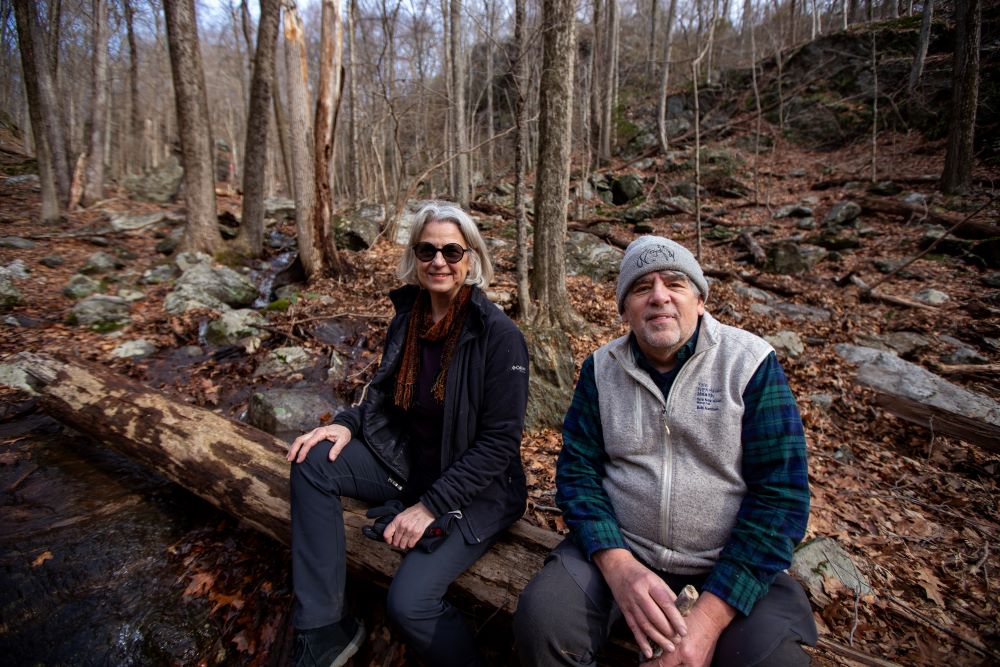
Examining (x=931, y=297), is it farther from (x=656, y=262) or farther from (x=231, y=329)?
(x=231, y=329)

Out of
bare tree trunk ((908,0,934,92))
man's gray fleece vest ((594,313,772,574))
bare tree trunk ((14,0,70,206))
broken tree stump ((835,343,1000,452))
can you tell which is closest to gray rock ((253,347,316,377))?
man's gray fleece vest ((594,313,772,574))

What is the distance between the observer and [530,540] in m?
2.26

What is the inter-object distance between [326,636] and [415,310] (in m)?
1.72

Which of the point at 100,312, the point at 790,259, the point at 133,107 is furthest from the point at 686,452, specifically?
the point at 133,107

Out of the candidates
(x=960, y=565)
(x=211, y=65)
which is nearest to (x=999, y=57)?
(x=960, y=565)

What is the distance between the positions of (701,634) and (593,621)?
15.6 inches

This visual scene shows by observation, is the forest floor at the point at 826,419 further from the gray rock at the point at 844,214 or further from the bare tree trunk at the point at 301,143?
the bare tree trunk at the point at 301,143

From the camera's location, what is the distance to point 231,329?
5.98m

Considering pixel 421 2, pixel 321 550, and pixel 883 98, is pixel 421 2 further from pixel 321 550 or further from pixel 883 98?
pixel 321 550

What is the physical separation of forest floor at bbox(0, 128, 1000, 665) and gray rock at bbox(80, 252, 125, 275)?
34 centimetres

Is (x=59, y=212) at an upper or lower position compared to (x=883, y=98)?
lower

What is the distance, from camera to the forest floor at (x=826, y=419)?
2.47m

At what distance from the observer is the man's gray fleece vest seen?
1.71 m

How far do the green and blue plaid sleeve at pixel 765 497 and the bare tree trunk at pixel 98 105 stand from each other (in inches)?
717
